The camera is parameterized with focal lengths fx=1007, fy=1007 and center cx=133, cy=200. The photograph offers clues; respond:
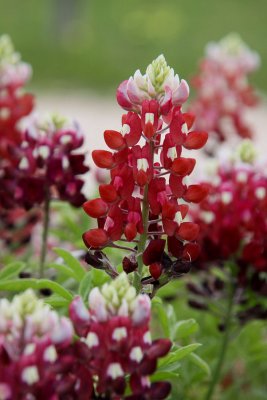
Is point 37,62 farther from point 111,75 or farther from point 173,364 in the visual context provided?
point 173,364

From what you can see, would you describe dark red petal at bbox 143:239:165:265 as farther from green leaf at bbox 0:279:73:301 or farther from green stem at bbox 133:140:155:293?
green leaf at bbox 0:279:73:301

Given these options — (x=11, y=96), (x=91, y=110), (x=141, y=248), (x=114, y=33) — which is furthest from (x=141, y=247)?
(x=114, y=33)

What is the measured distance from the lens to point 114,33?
1783cm

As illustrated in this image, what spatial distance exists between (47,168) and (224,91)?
6.82ft

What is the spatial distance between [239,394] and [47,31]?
13.7 m

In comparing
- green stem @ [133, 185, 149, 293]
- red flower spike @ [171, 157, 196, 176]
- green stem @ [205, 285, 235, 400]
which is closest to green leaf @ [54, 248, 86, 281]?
green stem @ [133, 185, 149, 293]

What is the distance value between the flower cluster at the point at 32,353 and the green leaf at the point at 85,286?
574mm

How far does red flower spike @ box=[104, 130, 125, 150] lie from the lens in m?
2.20

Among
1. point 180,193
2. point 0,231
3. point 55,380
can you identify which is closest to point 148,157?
point 180,193

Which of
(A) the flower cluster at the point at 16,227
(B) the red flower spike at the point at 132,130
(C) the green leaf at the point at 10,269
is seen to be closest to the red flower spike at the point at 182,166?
(B) the red flower spike at the point at 132,130

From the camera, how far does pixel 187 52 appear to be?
54.5ft

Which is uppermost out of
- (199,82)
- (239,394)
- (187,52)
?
(187,52)

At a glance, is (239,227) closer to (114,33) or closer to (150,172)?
(150,172)

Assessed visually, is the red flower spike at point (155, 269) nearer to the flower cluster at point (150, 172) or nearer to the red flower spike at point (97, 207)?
the flower cluster at point (150, 172)
